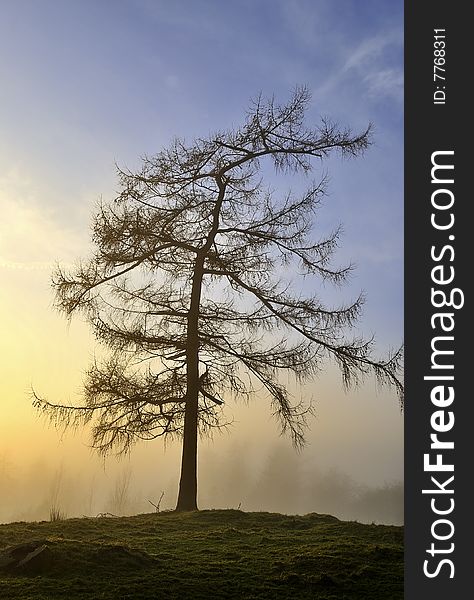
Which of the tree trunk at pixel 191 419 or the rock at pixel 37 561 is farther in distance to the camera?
the tree trunk at pixel 191 419

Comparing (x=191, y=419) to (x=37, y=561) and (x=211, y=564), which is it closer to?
(x=211, y=564)

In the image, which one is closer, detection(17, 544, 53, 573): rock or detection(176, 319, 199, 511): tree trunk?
detection(17, 544, 53, 573): rock

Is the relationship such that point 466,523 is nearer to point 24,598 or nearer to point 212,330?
point 24,598

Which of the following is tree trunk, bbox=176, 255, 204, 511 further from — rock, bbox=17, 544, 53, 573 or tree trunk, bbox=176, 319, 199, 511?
rock, bbox=17, 544, 53, 573

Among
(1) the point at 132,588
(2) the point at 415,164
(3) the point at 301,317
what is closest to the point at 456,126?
(2) the point at 415,164

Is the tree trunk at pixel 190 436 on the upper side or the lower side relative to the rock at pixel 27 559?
upper

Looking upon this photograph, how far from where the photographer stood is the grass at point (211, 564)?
578cm

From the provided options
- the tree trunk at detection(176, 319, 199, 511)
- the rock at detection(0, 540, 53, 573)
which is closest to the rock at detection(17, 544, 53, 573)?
the rock at detection(0, 540, 53, 573)

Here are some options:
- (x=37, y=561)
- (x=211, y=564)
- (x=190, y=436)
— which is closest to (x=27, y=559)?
(x=37, y=561)

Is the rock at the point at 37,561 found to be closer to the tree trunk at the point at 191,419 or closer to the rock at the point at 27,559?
the rock at the point at 27,559

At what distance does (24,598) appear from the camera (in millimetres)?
5320

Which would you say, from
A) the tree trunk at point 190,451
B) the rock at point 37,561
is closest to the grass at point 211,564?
the rock at point 37,561

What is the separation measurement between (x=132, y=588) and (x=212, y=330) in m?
7.70

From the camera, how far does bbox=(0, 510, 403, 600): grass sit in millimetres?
5777
